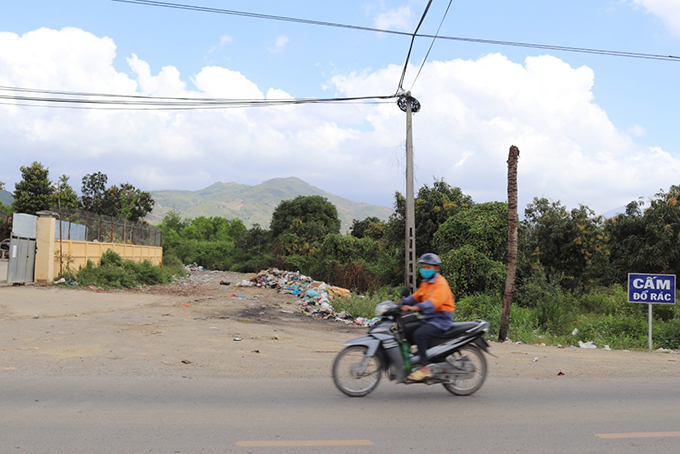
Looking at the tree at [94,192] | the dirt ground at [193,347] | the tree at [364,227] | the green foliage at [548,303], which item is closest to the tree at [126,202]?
the tree at [94,192]

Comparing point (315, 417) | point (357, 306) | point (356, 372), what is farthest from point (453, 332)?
point (357, 306)

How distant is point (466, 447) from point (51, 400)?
462cm

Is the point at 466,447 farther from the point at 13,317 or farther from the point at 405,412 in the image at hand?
the point at 13,317

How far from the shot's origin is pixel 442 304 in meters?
6.77

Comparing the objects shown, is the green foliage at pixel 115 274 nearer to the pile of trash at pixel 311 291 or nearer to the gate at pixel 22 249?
the gate at pixel 22 249

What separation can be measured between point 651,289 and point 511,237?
11.6 ft

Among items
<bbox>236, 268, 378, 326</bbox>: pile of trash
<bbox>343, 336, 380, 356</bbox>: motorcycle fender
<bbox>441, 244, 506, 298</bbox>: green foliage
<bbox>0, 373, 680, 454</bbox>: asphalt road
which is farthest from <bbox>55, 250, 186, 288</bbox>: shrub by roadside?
<bbox>343, 336, 380, 356</bbox>: motorcycle fender

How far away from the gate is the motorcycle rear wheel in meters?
18.9

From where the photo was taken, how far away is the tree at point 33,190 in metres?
50.0

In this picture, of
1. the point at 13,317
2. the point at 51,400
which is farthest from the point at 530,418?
the point at 13,317

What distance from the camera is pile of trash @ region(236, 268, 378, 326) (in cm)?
1861

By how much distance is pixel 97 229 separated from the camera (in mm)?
26047

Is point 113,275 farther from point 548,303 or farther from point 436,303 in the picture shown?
point 436,303

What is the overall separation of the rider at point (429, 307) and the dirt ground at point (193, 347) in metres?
1.98
